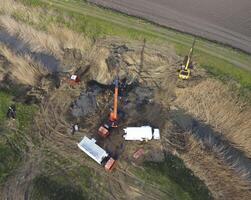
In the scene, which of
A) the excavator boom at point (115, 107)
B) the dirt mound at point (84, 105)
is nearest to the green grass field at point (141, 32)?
the dirt mound at point (84, 105)

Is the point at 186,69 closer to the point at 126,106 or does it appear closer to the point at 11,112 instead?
the point at 126,106

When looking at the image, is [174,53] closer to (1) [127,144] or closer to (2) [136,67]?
(2) [136,67]

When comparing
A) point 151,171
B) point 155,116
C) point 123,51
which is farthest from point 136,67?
point 151,171

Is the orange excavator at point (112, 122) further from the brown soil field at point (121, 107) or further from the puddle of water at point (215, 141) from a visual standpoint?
the puddle of water at point (215, 141)

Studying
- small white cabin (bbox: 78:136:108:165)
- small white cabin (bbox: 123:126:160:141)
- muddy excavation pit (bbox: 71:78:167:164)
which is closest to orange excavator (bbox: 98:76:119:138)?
muddy excavation pit (bbox: 71:78:167:164)

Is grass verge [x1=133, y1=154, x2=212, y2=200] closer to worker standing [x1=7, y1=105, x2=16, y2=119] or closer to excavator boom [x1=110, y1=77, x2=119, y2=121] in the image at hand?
excavator boom [x1=110, y1=77, x2=119, y2=121]
